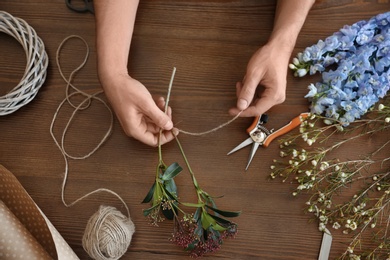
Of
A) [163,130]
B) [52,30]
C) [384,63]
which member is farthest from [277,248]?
[52,30]

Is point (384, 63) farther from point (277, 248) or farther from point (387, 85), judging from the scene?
point (277, 248)

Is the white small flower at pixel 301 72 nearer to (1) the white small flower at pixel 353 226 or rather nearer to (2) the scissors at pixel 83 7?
(1) the white small flower at pixel 353 226

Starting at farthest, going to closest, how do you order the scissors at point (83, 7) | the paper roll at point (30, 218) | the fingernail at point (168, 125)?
the scissors at point (83, 7) → the fingernail at point (168, 125) → the paper roll at point (30, 218)

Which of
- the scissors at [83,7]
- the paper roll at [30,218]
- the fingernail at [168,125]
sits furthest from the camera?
the scissors at [83,7]

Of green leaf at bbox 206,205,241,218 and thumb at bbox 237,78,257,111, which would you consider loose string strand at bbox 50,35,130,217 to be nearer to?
green leaf at bbox 206,205,241,218

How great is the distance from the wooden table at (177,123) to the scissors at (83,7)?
19 mm

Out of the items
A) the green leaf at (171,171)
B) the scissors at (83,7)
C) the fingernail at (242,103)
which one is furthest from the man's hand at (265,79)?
the scissors at (83,7)

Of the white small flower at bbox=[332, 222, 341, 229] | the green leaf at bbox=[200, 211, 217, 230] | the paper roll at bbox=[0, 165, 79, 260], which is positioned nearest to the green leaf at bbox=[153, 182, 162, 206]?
the green leaf at bbox=[200, 211, 217, 230]

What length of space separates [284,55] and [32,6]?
0.70 metres

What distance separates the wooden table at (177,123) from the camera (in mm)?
1055

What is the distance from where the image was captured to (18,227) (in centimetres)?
83

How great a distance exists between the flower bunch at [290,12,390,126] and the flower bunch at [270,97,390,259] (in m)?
0.03

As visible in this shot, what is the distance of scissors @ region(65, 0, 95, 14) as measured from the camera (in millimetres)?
1188

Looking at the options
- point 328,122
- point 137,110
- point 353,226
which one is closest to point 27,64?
point 137,110
